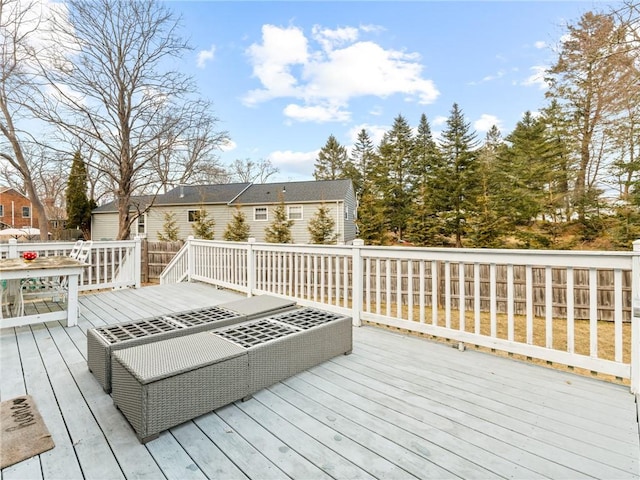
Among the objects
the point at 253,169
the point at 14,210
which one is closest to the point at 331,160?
the point at 253,169

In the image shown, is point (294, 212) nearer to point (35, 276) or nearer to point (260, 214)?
point (260, 214)

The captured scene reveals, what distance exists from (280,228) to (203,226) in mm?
4682

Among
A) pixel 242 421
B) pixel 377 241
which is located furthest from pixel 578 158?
pixel 242 421

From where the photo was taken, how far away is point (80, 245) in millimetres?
5391

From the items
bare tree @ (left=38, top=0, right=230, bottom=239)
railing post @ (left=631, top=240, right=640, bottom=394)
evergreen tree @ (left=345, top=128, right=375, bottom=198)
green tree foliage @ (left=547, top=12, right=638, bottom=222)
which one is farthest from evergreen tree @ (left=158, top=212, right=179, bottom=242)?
railing post @ (left=631, top=240, right=640, bottom=394)

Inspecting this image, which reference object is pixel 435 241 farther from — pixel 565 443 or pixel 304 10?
pixel 565 443

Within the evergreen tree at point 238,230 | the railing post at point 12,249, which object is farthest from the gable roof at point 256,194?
the railing post at point 12,249

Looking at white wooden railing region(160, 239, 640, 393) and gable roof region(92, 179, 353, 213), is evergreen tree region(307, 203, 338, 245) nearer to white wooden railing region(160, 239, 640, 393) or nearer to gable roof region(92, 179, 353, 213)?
gable roof region(92, 179, 353, 213)

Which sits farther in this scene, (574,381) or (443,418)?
(574,381)

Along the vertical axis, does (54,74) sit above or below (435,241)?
above

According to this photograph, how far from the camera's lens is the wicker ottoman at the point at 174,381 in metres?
1.68

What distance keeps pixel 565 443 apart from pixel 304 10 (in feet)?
31.8

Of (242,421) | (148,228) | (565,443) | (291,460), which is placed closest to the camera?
(291,460)

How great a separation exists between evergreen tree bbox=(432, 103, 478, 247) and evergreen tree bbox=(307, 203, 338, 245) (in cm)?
608
